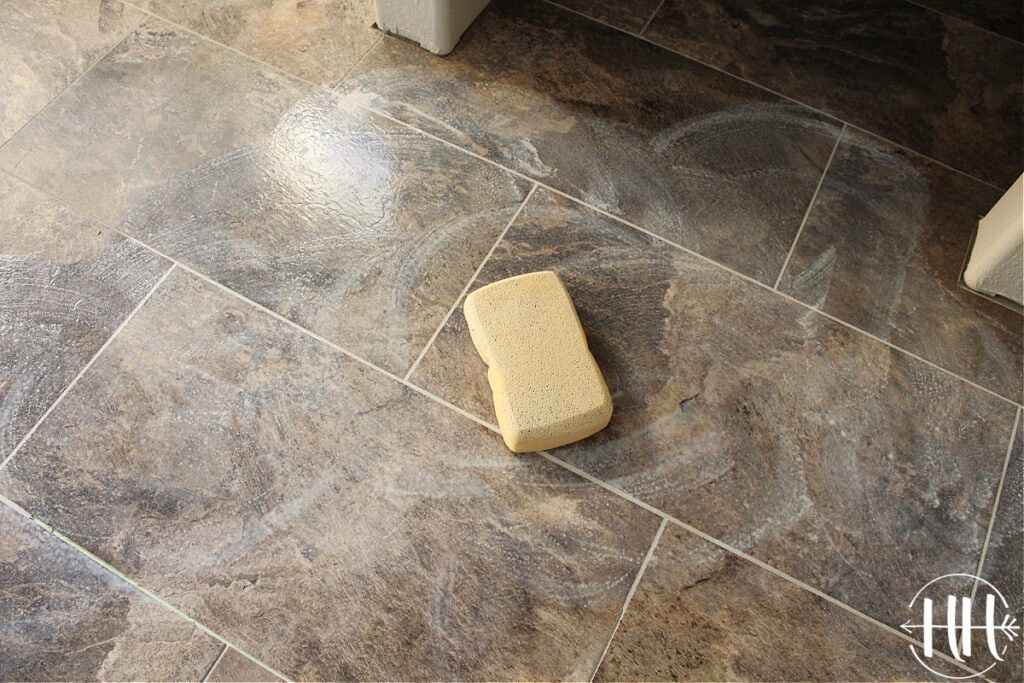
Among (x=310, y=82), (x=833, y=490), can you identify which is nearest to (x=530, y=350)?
(x=833, y=490)

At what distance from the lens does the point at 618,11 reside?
1.48 m

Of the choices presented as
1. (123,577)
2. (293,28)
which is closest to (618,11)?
(293,28)

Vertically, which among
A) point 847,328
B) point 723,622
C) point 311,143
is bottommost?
point 723,622

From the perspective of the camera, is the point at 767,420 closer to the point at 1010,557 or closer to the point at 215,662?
the point at 1010,557

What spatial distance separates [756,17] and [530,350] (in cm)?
88

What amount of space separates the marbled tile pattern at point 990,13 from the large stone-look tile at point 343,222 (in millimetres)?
971

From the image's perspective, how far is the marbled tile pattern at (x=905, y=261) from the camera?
1192mm

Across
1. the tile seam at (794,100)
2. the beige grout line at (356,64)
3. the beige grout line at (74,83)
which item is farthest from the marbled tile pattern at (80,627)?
the tile seam at (794,100)

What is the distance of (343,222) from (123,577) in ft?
1.95

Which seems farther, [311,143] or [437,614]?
[311,143]

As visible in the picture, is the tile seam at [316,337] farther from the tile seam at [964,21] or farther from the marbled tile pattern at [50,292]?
the tile seam at [964,21]

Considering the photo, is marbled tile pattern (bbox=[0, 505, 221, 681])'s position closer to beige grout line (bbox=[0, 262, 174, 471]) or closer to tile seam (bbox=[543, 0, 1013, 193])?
beige grout line (bbox=[0, 262, 174, 471])

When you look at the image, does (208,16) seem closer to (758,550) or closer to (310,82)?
(310,82)

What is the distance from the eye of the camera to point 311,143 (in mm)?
1296
